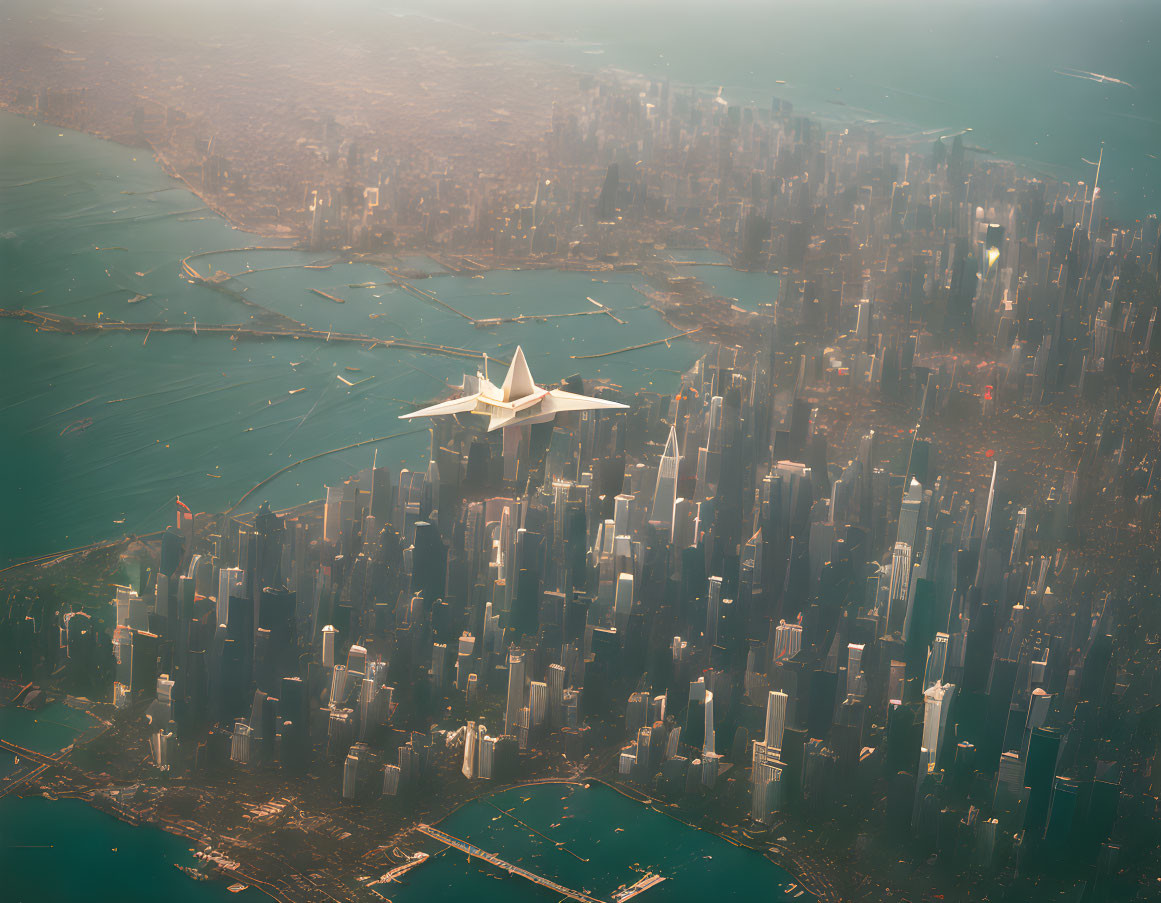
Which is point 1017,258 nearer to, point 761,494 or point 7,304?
point 761,494

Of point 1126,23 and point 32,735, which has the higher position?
point 1126,23

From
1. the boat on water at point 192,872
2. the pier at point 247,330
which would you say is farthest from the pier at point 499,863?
the pier at point 247,330

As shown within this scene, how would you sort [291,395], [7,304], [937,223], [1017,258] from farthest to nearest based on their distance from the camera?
[937,223] → [1017,258] → [7,304] → [291,395]

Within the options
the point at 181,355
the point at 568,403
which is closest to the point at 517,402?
the point at 568,403

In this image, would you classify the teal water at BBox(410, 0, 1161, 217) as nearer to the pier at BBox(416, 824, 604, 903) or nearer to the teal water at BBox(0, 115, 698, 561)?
the teal water at BBox(0, 115, 698, 561)

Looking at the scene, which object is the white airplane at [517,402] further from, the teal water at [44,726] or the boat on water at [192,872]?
the boat on water at [192,872]

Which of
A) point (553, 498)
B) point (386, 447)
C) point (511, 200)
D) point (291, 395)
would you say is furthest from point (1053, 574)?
point (511, 200)

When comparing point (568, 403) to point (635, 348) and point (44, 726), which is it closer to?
point (635, 348)
